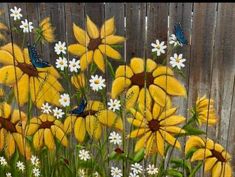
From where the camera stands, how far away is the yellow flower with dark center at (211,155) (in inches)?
112

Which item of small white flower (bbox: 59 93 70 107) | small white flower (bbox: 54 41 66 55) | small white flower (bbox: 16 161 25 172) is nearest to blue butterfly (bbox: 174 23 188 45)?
small white flower (bbox: 54 41 66 55)

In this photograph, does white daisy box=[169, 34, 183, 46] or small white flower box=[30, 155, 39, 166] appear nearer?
white daisy box=[169, 34, 183, 46]

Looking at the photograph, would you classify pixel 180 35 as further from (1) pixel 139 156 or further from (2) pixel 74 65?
(1) pixel 139 156

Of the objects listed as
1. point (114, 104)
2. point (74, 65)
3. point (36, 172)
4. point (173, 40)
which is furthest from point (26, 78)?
point (173, 40)

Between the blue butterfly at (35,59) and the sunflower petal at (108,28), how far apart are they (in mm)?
400

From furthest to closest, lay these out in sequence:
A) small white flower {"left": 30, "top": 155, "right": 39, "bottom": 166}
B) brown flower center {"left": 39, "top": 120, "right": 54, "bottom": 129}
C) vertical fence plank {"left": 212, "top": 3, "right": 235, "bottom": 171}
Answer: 1. small white flower {"left": 30, "top": 155, "right": 39, "bottom": 166}
2. brown flower center {"left": 39, "top": 120, "right": 54, "bottom": 129}
3. vertical fence plank {"left": 212, "top": 3, "right": 235, "bottom": 171}

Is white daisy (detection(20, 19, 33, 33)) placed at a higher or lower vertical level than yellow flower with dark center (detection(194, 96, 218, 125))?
higher

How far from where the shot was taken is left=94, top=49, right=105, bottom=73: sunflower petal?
8.85 ft

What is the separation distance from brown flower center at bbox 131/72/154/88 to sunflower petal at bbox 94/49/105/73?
0.61 ft

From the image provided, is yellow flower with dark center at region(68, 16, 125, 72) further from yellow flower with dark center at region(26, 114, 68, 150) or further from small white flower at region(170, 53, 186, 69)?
yellow flower with dark center at region(26, 114, 68, 150)

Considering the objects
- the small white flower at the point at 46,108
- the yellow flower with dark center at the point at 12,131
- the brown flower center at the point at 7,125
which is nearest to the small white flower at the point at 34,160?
the yellow flower with dark center at the point at 12,131

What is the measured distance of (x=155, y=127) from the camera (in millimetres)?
2842

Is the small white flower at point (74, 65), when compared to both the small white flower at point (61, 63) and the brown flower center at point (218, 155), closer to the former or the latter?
the small white flower at point (61, 63)

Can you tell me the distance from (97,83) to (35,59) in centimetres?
39
